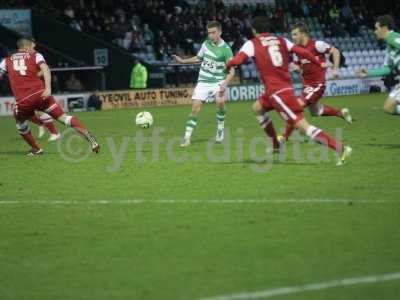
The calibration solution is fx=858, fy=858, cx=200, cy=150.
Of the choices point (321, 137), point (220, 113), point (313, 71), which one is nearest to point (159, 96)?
point (220, 113)

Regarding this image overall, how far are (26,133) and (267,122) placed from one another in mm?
4802

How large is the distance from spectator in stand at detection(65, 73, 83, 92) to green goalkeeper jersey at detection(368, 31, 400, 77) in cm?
2046

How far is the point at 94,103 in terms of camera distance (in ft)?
106

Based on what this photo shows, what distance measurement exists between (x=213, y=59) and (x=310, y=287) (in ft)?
36.3

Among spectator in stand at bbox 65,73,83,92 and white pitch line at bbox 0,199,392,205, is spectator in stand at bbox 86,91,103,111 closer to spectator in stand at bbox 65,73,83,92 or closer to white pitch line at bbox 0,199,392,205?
spectator in stand at bbox 65,73,83,92

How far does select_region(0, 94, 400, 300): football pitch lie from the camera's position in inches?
250

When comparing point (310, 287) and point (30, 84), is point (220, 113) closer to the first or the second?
point (30, 84)

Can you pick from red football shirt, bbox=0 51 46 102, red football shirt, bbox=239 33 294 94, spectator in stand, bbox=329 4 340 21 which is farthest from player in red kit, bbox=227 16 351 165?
spectator in stand, bbox=329 4 340 21

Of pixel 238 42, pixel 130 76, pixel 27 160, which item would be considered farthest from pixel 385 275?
pixel 238 42

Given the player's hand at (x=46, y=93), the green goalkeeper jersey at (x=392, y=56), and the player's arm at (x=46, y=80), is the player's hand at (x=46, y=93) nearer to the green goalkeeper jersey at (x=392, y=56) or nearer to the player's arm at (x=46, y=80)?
the player's arm at (x=46, y=80)

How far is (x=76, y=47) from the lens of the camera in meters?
34.7

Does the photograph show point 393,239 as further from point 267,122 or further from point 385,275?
point 267,122

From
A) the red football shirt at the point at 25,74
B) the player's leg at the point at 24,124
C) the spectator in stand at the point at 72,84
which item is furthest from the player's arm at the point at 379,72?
the spectator in stand at the point at 72,84

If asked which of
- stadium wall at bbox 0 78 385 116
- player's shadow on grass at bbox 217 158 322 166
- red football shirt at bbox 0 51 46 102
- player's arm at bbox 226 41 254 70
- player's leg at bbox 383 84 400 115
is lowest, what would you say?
stadium wall at bbox 0 78 385 116
